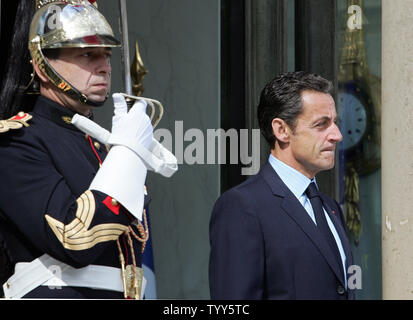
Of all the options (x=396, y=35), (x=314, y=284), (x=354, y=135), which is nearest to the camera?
(x=314, y=284)

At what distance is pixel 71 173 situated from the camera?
421 cm

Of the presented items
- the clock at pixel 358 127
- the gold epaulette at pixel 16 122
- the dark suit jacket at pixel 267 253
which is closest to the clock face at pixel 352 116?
the clock at pixel 358 127

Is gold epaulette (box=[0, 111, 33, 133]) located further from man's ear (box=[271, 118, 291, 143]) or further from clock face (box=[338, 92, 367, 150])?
clock face (box=[338, 92, 367, 150])

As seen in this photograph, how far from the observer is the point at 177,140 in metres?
7.82

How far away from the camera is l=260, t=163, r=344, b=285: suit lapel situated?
4.22 metres

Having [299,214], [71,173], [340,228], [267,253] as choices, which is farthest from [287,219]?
[71,173]

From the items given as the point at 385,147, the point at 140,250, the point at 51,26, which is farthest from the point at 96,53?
the point at 385,147

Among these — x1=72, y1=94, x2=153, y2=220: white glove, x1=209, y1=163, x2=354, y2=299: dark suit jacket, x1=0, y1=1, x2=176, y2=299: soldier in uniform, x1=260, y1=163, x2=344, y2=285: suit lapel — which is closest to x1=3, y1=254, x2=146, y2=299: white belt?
x1=0, y1=1, x2=176, y2=299: soldier in uniform

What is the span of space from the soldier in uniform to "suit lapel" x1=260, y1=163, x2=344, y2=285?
19.5 inches

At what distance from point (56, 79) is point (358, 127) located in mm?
3677

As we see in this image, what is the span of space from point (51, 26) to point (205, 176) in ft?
12.3

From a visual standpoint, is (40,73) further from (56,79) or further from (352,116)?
→ (352,116)
